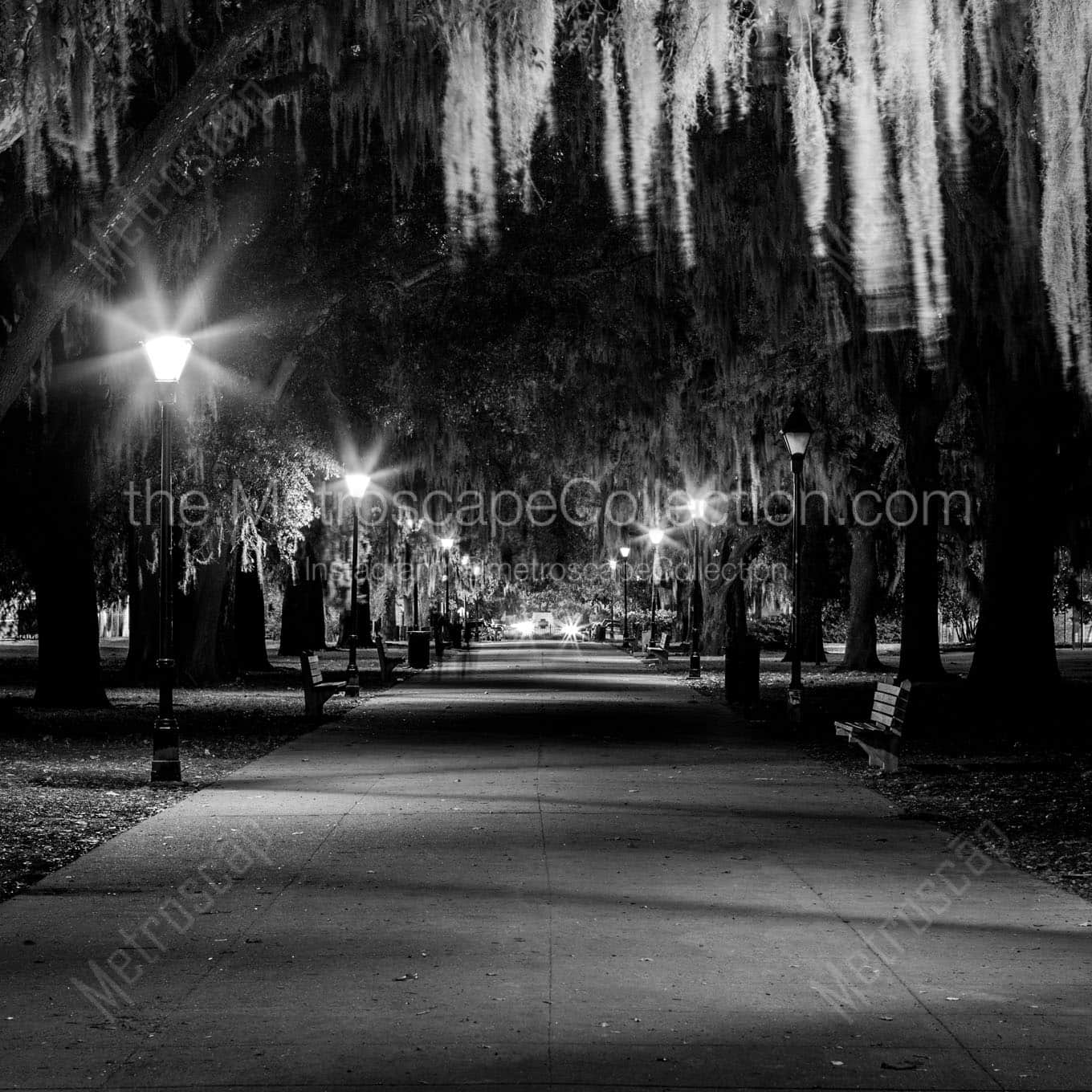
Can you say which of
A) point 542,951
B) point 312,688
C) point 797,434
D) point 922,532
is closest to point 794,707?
point 797,434

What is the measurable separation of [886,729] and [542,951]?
28.1ft

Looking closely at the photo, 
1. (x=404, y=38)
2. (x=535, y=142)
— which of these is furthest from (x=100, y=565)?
(x=404, y=38)

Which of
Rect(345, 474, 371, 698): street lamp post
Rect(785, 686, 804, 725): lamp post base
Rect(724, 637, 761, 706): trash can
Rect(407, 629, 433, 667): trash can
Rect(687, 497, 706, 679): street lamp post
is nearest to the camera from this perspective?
Rect(785, 686, 804, 725): lamp post base

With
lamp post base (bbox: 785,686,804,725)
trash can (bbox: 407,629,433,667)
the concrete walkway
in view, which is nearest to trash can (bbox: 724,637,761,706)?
lamp post base (bbox: 785,686,804,725)

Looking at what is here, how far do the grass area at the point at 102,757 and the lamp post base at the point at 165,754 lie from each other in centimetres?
18

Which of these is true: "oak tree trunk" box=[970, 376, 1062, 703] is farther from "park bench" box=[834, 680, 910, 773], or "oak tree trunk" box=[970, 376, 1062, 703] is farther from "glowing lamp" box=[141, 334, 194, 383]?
"glowing lamp" box=[141, 334, 194, 383]

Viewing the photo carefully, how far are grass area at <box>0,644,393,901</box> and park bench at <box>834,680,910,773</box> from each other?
246 inches

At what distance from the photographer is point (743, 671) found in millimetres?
24453

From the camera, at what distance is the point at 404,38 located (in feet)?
47.9

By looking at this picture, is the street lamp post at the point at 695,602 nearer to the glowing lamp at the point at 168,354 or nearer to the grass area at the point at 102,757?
the grass area at the point at 102,757

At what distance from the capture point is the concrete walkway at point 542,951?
554 cm

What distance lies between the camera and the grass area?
1088 centimetres

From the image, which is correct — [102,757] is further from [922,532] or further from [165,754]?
[922,532]

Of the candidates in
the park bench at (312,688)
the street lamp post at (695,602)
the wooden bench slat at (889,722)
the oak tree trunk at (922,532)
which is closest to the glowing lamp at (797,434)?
the oak tree trunk at (922,532)
